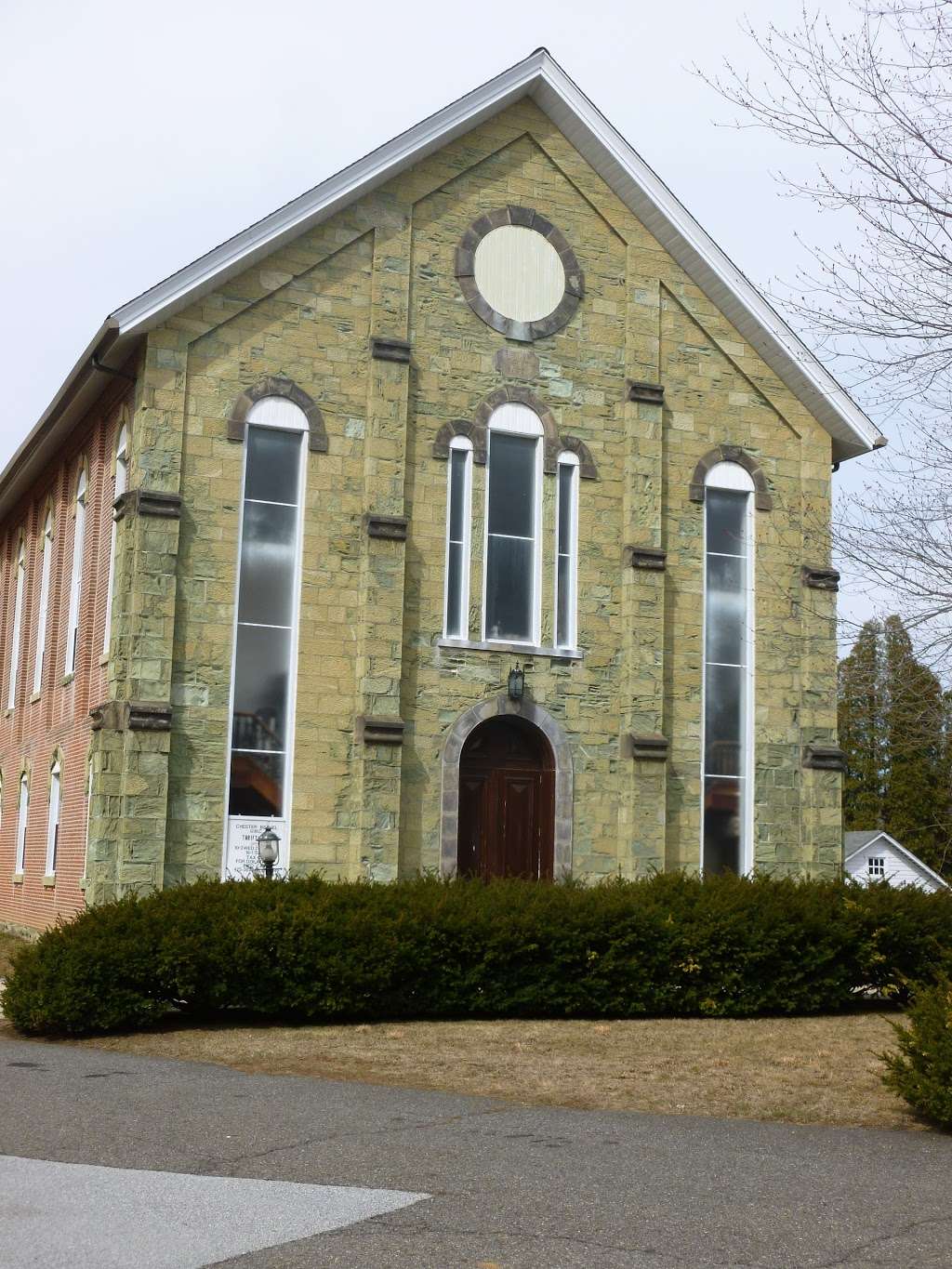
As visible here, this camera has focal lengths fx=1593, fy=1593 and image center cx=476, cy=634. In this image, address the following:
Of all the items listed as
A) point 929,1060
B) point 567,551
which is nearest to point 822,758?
point 567,551

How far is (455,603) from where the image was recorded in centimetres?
2091

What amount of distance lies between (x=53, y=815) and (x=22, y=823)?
9.79 feet

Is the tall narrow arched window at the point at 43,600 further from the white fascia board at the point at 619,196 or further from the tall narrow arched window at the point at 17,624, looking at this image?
the white fascia board at the point at 619,196

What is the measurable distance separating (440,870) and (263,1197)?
504 inches

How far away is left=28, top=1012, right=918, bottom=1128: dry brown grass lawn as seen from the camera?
11.5m

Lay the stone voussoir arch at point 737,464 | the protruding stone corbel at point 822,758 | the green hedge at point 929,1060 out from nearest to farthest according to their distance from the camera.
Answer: the green hedge at point 929,1060, the protruding stone corbel at point 822,758, the stone voussoir arch at point 737,464

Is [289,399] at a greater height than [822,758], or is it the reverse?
[289,399]

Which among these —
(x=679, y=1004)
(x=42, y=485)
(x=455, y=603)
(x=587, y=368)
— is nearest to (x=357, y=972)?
(x=679, y=1004)

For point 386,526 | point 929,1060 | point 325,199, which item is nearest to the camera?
point 929,1060

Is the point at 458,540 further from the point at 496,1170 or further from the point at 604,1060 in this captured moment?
the point at 496,1170

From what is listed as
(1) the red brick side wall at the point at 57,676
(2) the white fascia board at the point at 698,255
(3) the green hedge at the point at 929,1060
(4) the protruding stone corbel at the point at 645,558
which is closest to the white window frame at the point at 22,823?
(1) the red brick side wall at the point at 57,676

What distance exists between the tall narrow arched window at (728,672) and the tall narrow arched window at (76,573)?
910cm

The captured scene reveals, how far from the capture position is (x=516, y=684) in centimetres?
2069

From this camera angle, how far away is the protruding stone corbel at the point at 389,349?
817 inches
